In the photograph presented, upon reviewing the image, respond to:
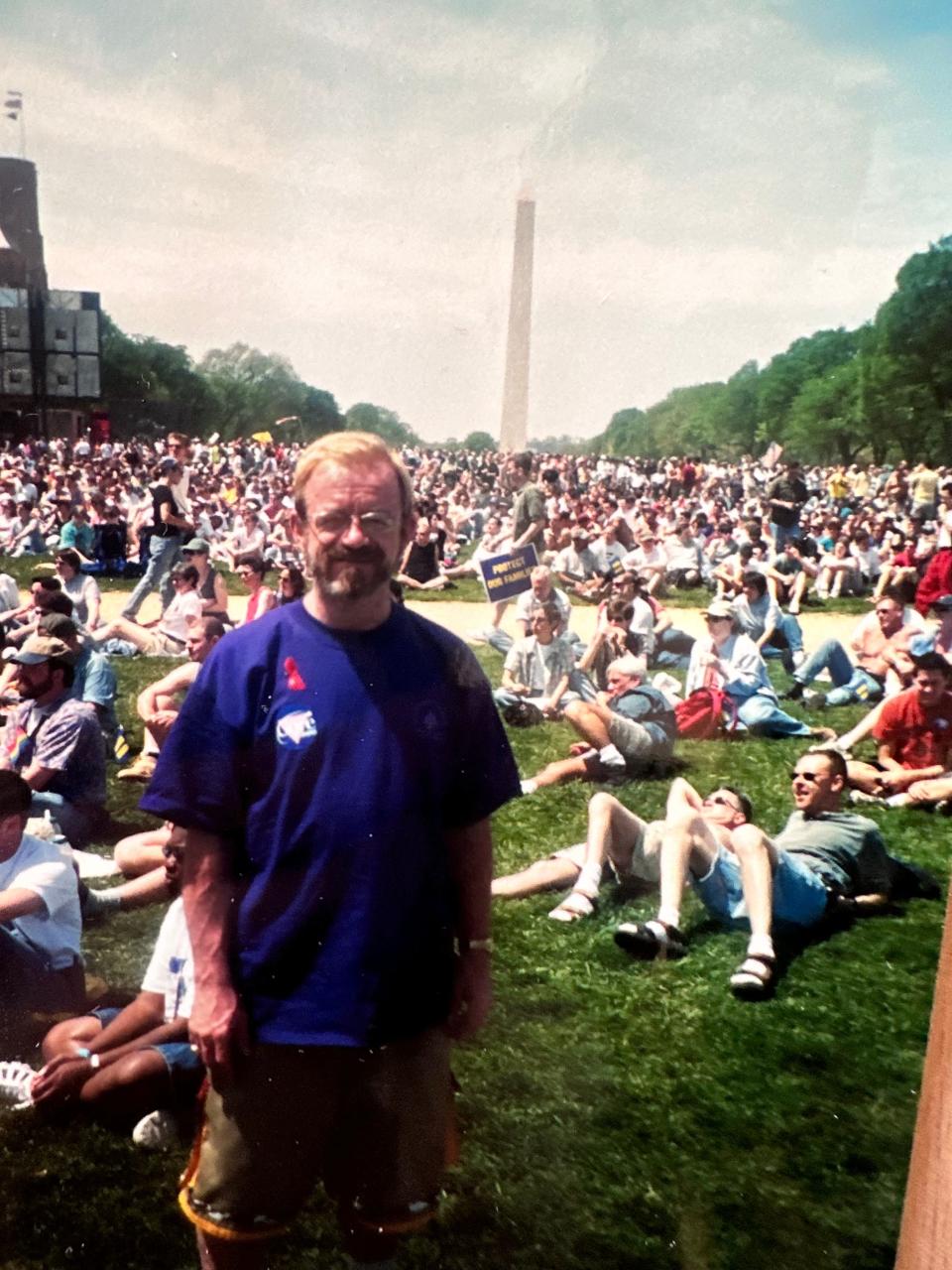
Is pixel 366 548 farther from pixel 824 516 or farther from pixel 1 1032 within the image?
pixel 824 516

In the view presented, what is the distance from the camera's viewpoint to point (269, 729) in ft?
5.97

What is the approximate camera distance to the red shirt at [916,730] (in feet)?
10.7

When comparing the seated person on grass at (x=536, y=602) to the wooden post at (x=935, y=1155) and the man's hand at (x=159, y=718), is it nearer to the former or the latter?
the man's hand at (x=159, y=718)

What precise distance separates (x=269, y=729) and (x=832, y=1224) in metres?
1.76

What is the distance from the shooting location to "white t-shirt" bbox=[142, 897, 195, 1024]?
2.43 m

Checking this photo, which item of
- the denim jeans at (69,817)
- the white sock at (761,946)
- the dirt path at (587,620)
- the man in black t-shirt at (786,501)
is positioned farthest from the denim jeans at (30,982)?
the man in black t-shirt at (786,501)

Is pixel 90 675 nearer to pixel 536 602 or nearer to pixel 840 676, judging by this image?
pixel 536 602

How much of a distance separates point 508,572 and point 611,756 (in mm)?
617

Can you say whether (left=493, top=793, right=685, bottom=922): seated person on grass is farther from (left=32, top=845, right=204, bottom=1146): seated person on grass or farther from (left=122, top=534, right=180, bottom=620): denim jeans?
(left=122, top=534, right=180, bottom=620): denim jeans

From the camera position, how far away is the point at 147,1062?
8.00ft

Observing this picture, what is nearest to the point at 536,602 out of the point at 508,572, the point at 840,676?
the point at 508,572

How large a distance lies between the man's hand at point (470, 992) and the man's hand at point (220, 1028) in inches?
14.9

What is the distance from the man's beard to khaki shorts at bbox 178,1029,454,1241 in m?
0.79

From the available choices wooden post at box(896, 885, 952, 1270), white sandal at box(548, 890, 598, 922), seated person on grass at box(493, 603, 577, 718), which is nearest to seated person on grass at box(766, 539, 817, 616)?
seated person on grass at box(493, 603, 577, 718)
